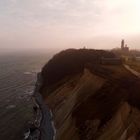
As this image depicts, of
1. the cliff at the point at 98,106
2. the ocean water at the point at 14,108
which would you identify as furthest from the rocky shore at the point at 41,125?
the ocean water at the point at 14,108

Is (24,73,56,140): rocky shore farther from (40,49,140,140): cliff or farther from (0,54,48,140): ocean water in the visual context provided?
(0,54,48,140): ocean water

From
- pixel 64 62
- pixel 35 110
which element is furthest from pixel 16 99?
pixel 64 62

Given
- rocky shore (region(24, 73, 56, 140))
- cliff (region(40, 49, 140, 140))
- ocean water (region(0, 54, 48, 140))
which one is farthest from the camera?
ocean water (region(0, 54, 48, 140))

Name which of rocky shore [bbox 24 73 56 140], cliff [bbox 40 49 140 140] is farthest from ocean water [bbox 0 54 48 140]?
cliff [bbox 40 49 140 140]

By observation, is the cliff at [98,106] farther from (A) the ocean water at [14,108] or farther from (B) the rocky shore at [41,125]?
(A) the ocean water at [14,108]

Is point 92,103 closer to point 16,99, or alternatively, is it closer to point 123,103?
point 123,103

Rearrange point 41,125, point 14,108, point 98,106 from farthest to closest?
point 14,108
point 41,125
point 98,106

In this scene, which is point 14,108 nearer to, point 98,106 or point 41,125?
point 41,125

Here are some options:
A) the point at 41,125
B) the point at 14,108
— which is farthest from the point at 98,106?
the point at 14,108
